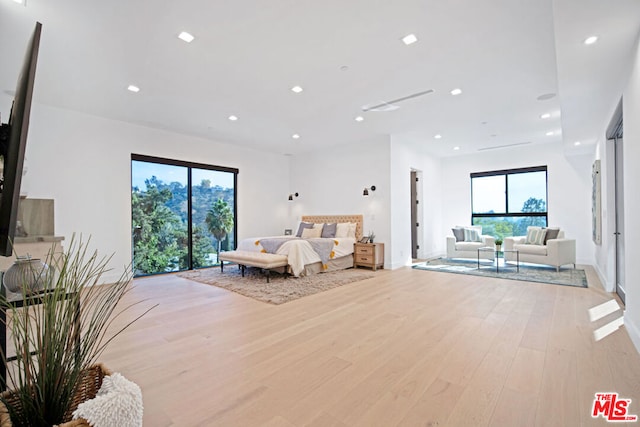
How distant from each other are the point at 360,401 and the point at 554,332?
2.26m

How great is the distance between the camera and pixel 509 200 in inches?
307

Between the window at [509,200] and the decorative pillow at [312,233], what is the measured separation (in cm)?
451

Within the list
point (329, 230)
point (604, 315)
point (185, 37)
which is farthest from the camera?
point (329, 230)

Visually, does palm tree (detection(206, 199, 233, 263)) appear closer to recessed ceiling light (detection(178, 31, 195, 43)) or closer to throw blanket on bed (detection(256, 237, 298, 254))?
throw blanket on bed (detection(256, 237, 298, 254))

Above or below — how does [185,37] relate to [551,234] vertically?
above

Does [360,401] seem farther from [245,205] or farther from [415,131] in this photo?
[245,205]

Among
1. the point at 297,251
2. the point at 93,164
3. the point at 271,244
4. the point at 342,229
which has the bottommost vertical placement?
the point at 297,251

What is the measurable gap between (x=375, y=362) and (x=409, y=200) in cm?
538

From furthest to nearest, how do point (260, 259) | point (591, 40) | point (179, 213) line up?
1. point (179, 213)
2. point (260, 259)
3. point (591, 40)

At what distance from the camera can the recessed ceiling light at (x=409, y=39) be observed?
115 inches

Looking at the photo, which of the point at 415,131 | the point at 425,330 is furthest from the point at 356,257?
the point at 425,330

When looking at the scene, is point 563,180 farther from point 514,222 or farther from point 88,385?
point 88,385

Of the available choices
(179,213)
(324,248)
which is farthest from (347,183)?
(179,213)

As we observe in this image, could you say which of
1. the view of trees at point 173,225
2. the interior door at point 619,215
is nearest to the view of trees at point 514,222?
the interior door at point 619,215
